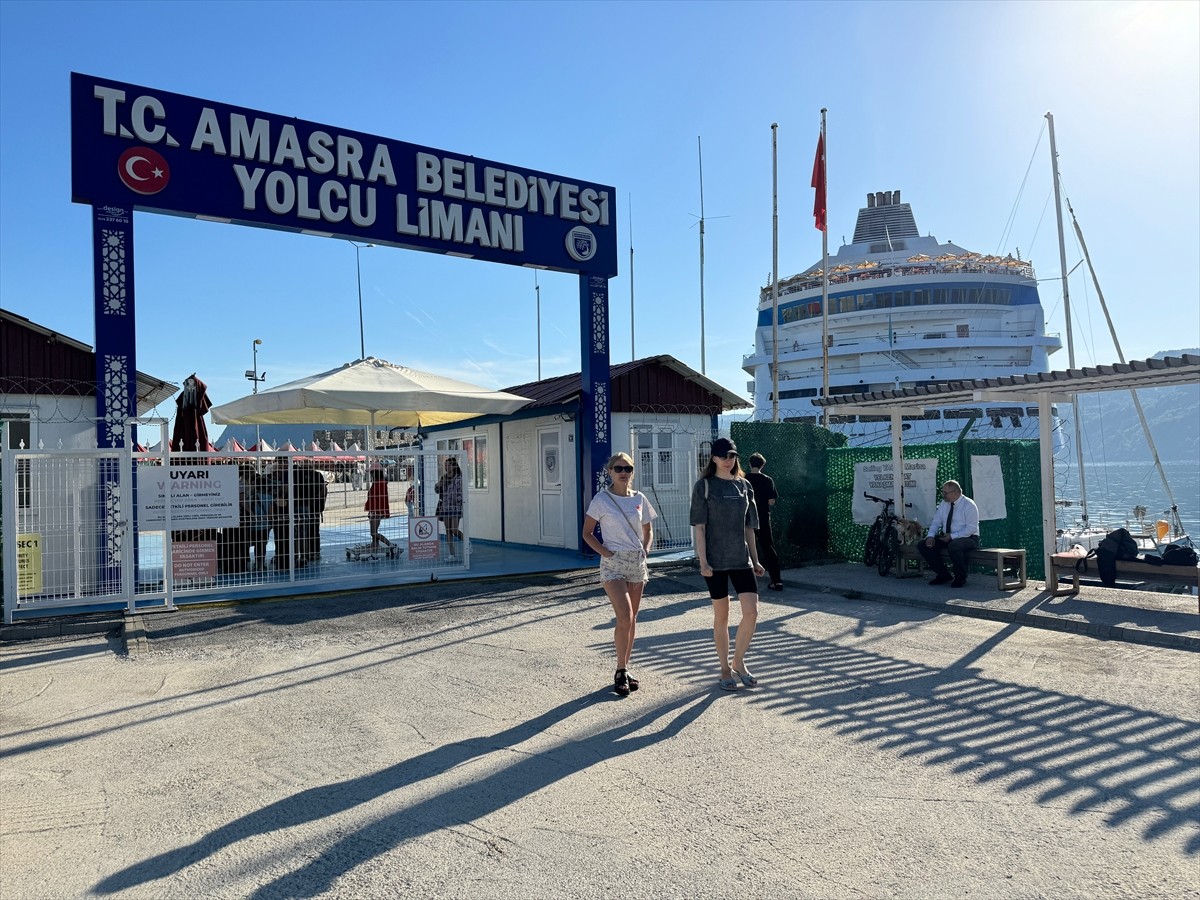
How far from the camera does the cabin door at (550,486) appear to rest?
15.5m

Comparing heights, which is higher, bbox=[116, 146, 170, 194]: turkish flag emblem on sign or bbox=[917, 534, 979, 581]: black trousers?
bbox=[116, 146, 170, 194]: turkish flag emblem on sign

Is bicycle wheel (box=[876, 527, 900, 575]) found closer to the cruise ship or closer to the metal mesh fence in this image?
the metal mesh fence

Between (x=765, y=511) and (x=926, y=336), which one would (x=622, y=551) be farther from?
(x=926, y=336)

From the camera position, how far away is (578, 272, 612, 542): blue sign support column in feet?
45.4

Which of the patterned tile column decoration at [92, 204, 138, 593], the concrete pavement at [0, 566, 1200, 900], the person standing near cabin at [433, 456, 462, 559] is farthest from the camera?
the person standing near cabin at [433, 456, 462, 559]

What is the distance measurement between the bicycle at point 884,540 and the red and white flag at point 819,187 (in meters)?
12.0

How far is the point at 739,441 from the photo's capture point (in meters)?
13.0

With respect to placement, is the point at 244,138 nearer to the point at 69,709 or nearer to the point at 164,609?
the point at 164,609

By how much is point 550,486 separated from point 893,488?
634cm

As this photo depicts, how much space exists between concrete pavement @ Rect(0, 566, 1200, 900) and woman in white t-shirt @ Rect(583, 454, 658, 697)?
36cm

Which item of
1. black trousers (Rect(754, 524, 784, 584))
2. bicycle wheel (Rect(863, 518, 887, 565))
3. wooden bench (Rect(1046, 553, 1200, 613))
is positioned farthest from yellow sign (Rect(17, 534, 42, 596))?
wooden bench (Rect(1046, 553, 1200, 613))

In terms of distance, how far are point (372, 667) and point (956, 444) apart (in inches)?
343

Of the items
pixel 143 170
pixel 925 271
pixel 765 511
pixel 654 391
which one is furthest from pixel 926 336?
pixel 143 170

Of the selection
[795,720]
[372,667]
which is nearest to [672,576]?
[372,667]
